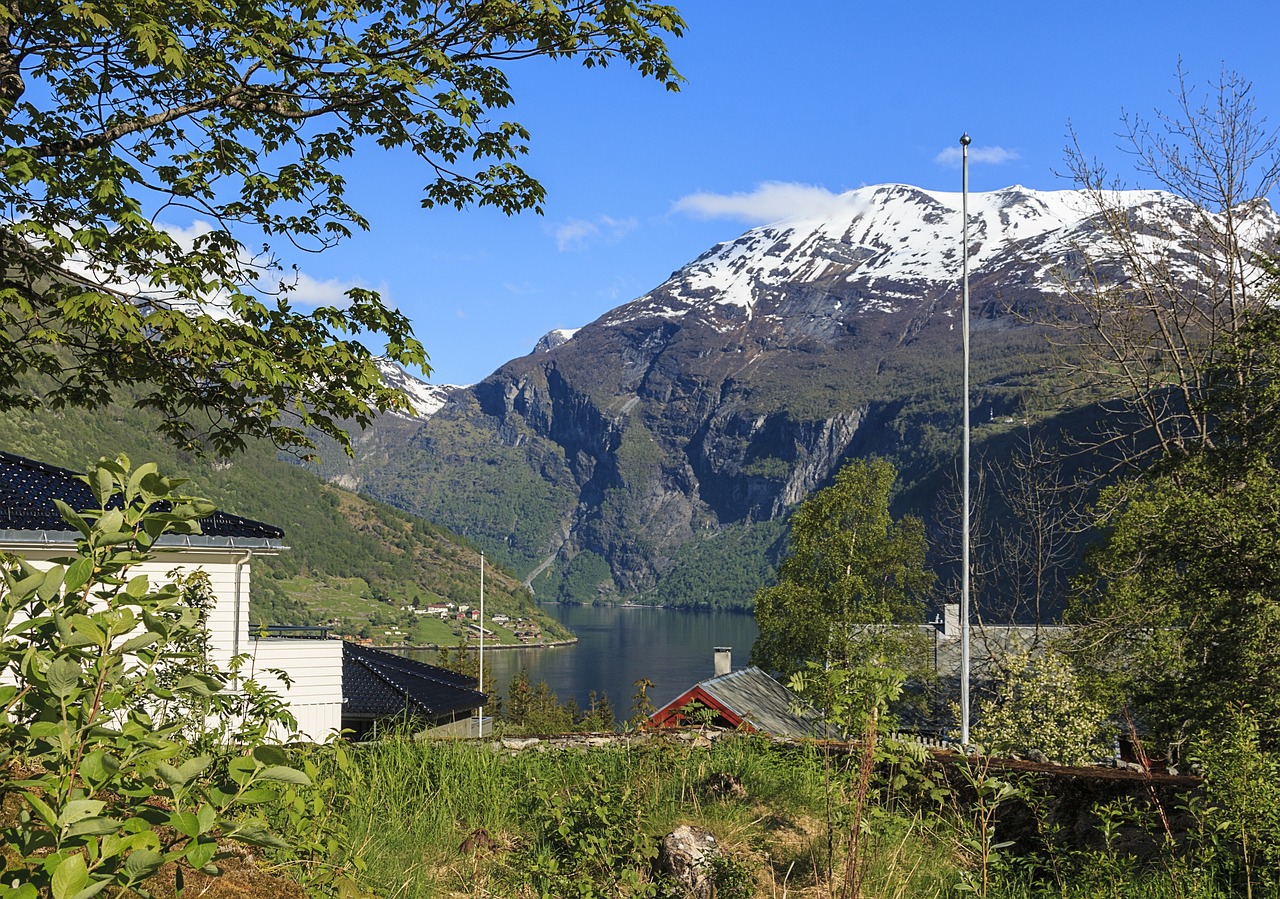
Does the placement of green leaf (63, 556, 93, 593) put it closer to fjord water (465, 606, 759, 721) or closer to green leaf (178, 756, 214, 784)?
green leaf (178, 756, 214, 784)

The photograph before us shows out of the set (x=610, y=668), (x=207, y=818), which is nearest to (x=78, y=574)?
(x=207, y=818)

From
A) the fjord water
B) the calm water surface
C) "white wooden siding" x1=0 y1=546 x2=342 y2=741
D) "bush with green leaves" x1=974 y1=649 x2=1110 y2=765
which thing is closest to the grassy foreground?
"white wooden siding" x1=0 y1=546 x2=342 y2=741

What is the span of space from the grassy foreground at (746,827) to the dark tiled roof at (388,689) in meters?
13.5

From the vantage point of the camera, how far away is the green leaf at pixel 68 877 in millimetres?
1671

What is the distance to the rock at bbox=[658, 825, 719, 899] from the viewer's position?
4.81 m

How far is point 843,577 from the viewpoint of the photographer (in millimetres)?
39906

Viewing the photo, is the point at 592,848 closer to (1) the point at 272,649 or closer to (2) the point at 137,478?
(2) the point at 137,478

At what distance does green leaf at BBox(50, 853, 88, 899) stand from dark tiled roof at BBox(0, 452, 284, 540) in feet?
39.5

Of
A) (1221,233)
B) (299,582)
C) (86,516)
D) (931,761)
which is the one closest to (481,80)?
(931,761)

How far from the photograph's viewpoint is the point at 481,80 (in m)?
9.53

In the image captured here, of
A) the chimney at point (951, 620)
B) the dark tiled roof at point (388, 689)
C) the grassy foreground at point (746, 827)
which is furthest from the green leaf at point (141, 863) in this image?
the chimney at point (951, 620)

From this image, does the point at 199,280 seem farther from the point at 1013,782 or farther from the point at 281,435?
the point at 1013,782

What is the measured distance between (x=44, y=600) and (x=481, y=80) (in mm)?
8401

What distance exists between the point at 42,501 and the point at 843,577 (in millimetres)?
30974
